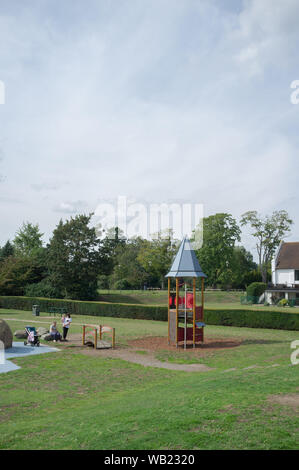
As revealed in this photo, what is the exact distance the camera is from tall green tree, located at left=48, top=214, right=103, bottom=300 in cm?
5353

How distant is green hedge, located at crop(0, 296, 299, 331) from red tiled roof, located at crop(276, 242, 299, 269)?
28.7m

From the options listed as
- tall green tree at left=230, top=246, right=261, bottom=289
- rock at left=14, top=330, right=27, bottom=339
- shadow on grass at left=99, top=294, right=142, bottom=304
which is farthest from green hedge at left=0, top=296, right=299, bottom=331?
tall green tree at left=230, top=246, right=261, bottom=289

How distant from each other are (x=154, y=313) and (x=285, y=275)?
2870 centimetres

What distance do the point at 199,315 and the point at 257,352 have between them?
416cm

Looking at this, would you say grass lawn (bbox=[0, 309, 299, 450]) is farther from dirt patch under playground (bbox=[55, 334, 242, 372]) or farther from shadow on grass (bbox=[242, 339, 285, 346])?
shadow on grass (bbox=[242, 339, 285, 346])

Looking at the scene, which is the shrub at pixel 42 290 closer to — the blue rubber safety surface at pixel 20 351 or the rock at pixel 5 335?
the blue rubber safety surface at pixel 20 351

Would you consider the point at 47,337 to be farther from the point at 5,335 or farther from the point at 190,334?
the point at 190,334

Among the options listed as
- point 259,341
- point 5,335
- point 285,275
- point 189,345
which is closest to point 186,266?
point 189,345

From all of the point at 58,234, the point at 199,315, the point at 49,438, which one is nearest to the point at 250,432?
the point at 49,438

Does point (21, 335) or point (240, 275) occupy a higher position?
point (240, 275)

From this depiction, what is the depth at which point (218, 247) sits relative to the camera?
2687 inches

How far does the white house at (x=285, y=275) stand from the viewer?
5289 cm

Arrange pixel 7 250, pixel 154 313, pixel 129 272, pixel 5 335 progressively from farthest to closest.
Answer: pixel 129 272 < pixel 7 250 < pixel 154 313 < pixel 5 335
